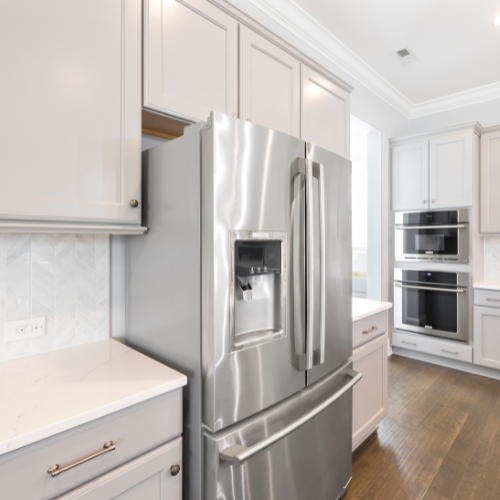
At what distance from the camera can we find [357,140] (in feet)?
16.9

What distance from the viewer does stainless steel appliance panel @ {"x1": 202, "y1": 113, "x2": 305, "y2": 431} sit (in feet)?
3.56

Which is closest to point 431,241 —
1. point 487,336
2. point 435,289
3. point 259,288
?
A: point 435,289

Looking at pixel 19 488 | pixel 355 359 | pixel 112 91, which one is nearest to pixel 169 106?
pixel 112 91

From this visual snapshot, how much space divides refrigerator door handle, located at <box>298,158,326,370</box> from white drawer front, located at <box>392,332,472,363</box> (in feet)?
8.70

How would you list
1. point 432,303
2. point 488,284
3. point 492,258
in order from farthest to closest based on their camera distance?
point 492,258, point 432,303, point 488,284

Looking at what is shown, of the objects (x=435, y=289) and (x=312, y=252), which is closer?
(x=312, y=252)

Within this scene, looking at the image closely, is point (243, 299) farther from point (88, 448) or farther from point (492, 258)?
point (492, 258)

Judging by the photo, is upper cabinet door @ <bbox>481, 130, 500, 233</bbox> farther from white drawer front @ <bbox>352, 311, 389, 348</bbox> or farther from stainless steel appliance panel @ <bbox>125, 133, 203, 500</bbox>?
stainless steel appliance panel @ <bbox>125, 133, 203, 500</bbox>

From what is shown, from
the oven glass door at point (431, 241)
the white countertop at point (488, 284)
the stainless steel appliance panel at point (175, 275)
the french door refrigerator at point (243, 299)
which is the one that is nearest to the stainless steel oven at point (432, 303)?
the white countertop at point (488, 284)

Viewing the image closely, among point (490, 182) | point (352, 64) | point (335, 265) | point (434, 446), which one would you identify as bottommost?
point (434, 446)

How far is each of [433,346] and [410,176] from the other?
181 cm

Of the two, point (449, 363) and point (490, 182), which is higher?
point (490, 182)

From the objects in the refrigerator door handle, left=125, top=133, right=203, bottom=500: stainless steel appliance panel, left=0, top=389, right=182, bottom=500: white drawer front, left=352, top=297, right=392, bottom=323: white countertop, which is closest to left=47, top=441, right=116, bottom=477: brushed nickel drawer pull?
left=0, top=389, right=182, bottom=500: white drawer front

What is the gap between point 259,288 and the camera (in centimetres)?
130
